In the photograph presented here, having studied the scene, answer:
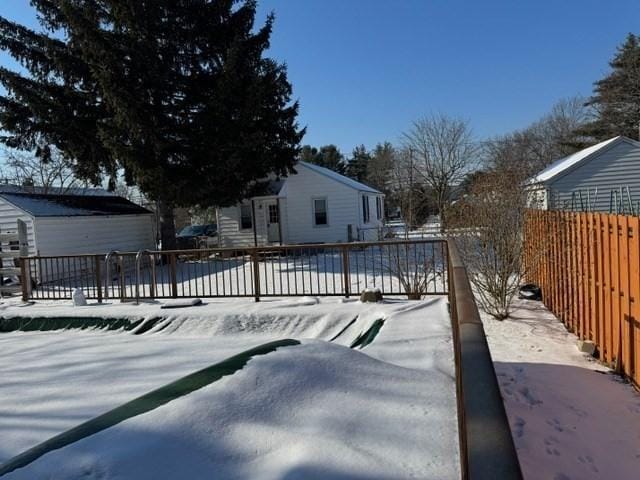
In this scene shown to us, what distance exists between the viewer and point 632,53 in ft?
109

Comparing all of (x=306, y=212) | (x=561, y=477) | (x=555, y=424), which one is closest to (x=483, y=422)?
(x=561, y=477)

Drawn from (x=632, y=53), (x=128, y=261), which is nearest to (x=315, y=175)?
(x=128, y=261)

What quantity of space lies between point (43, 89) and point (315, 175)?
35.9 feet

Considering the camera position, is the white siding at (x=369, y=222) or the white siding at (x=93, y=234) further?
the white siding at (x=369, y=222)

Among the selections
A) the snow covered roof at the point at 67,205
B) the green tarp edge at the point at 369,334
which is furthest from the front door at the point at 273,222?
the green tarp edge at the point at 369,334

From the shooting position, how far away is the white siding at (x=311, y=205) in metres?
21.4

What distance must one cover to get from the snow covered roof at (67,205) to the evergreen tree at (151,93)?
1272mm

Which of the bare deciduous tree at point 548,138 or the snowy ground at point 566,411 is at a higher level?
the bare deciduous tree at point 548,138

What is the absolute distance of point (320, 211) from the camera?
847 inches

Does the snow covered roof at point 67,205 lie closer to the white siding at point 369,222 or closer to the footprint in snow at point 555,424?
A: the white siding at point 369,222

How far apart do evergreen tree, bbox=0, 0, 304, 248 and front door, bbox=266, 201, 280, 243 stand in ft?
12.5

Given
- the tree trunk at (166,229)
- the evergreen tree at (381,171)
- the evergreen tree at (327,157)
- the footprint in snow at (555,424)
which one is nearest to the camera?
the footprint in snow at (555,424)

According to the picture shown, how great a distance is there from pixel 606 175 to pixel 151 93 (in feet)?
54.1

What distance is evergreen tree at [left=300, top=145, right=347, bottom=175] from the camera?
55.2 m
